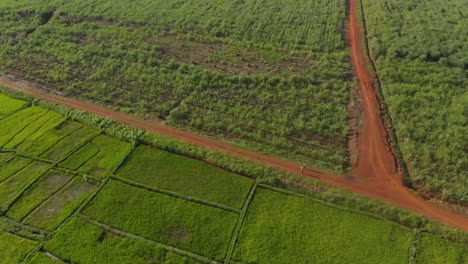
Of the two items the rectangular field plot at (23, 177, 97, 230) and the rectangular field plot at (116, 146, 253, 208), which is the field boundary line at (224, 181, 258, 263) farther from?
the rectangular field plot at (23, 177, 97, 230)

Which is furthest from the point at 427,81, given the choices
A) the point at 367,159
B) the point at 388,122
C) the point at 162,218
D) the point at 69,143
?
the point at 69,143

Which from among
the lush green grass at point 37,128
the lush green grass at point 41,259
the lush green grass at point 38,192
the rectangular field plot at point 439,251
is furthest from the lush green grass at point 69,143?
the rectangular field plot at point 439,251

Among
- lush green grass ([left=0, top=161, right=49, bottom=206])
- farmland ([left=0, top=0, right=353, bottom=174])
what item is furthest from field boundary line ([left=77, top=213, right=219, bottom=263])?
farmland ([left=0, top=0, right=353, bottom=174])

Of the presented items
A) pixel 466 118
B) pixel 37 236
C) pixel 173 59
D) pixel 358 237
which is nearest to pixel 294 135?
pixel 358 237

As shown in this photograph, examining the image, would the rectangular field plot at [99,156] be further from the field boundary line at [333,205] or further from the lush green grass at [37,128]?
the field boundary line at [333,205]

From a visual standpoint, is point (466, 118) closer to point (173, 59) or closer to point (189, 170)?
point (189, 170)

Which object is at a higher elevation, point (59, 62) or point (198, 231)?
point (59, 62)

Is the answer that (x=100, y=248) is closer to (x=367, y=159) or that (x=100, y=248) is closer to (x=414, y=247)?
(x=414, y=247)
